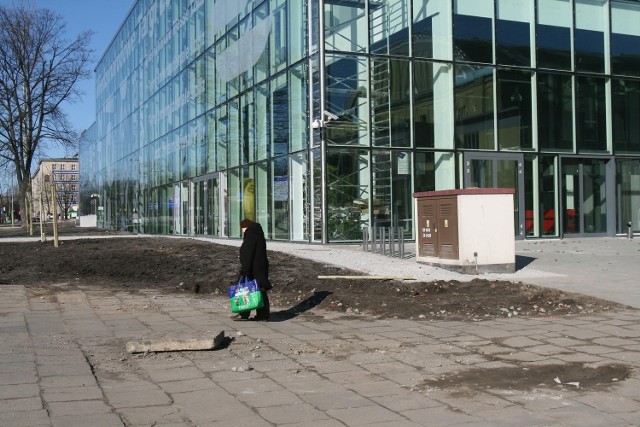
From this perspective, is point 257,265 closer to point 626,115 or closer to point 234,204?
point 234,204

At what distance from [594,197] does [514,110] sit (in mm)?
5019

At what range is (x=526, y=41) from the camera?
25.0 m

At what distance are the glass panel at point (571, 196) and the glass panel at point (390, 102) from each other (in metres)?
7.17

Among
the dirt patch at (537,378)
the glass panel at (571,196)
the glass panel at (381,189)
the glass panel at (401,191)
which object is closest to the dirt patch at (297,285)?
the dirt patch at (537,378)

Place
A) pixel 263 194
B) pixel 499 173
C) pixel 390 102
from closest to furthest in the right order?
pixel 390 102 < pixel 499 173 < pixel 263 194

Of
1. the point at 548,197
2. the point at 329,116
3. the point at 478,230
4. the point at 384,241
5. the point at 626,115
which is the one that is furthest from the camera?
the point at 626,115

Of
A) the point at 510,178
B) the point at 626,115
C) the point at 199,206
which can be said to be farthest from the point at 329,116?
the point at 199,206

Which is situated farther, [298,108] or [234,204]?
[234,204]

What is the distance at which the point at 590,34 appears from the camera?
26156 millimetres

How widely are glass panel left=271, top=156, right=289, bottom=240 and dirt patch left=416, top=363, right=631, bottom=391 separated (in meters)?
17.1

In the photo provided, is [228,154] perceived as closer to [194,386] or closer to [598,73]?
[598,73]

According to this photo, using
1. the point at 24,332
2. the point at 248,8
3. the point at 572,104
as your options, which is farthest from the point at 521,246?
the point at 24,332

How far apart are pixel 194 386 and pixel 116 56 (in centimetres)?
5565

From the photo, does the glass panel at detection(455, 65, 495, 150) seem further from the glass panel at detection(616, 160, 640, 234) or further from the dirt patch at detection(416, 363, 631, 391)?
the dirt patch at detection(416, 363, 631, 391)
